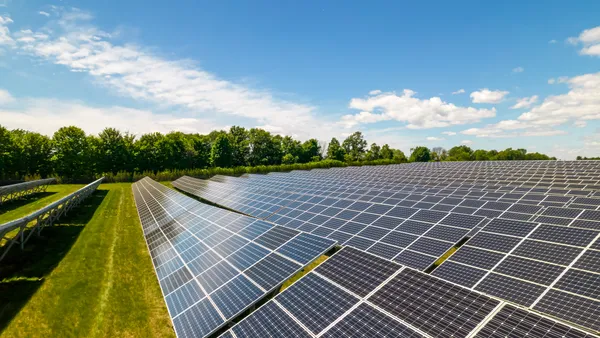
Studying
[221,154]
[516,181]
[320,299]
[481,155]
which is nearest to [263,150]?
[221,154]

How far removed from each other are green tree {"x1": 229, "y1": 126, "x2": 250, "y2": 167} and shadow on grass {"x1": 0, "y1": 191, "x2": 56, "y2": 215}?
64255mm

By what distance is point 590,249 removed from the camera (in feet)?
33.9

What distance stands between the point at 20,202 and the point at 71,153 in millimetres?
31609

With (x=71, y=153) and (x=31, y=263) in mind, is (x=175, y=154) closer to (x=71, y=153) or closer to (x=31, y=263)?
Result: (x=71, y=153)

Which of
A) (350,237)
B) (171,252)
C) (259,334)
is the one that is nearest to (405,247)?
(350,237)

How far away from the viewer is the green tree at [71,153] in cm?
6825

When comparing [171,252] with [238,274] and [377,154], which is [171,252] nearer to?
[238,274]

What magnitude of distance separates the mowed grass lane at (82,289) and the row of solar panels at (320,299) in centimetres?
310

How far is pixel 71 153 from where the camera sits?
69.0 m

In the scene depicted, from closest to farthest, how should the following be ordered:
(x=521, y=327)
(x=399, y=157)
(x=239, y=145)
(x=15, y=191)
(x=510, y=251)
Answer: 1. (x=521, y=327)
2. (x=510, y=251)
3. (x=15, y=191)
4. (x=239, y=145)
5. (x=399, y=157)

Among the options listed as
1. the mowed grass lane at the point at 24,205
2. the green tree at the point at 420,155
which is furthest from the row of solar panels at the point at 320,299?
the green tree at the point at 420,155

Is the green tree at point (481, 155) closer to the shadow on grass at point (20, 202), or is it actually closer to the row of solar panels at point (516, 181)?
the row of solar panels at point (516, 181)

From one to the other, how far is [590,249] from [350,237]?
10.1 metres

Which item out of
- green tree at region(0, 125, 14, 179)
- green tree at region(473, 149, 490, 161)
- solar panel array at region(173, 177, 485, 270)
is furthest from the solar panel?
green tree at region(473, 149, 490, 161)
